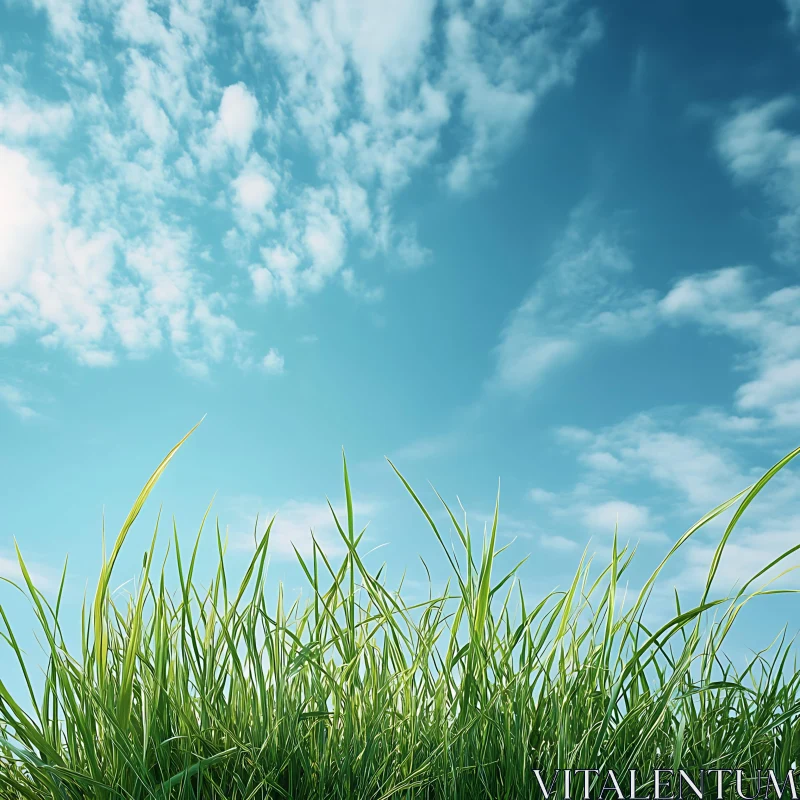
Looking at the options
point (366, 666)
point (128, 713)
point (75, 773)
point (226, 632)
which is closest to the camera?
point (75, 773)

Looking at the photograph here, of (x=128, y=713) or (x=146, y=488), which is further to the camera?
(x=146, y=488)

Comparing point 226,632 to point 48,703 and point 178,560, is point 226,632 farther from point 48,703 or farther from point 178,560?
point 48,703

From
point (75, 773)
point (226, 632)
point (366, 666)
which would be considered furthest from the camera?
point (366, 666)

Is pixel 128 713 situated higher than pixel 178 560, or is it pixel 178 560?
pixel 178 560

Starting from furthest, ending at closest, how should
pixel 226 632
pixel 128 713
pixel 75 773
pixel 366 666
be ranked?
1. pixel 366 666
2. pixel 226 632
3. pixel 128 713
4. pixel 75 773

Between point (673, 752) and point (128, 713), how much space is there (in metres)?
1.26

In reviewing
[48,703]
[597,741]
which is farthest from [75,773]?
[597,741]

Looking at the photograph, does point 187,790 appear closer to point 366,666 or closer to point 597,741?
point 366,666

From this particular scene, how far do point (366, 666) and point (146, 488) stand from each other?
29.0 inches

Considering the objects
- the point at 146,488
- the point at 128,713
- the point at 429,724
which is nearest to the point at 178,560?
the point at 146,488

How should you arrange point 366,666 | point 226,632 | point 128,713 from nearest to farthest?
point 128,713 < point 226,632 < point 366,666

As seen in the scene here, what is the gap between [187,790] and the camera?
172cm

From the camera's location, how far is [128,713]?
1787 mm

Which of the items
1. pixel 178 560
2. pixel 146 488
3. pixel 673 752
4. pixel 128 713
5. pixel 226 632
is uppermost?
pixel 146 488
